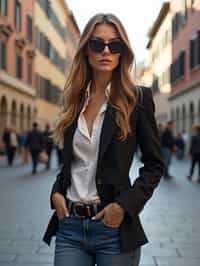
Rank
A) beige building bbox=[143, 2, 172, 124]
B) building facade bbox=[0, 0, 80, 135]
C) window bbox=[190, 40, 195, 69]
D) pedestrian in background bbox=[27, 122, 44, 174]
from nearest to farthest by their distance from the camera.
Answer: pedestrian in background bbox=[27, 122, 44, 174], building facade bbox=[0, 0, 80, 135], window bbox=[190, 40, 195, 69], beige building bbox=[143, 2, 172, 124]

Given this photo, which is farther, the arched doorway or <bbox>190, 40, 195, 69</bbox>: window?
<bbox>190, 40, 195, 69</bbox>: window

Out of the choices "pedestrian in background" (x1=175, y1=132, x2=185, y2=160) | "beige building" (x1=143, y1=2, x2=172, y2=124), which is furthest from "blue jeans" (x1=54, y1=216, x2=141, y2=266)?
"beige building" (x1=143, y1=2, x2=172, y2=124)

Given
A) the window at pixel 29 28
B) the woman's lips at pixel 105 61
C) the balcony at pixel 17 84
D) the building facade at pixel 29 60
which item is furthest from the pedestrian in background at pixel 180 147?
the woman's lips at pixel 105 61

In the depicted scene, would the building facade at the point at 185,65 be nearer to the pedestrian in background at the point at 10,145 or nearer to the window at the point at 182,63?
the window at the point at 182,63

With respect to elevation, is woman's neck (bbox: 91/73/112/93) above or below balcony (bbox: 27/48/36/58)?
below

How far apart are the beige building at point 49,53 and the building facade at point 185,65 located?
951 centimetres

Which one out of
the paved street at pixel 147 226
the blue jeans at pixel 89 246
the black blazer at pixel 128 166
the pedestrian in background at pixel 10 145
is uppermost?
the black blazer at pixel 128 166

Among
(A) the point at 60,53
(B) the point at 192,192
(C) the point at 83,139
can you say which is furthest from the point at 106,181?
(A) the point at 60,53

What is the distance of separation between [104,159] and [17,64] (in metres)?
37.0

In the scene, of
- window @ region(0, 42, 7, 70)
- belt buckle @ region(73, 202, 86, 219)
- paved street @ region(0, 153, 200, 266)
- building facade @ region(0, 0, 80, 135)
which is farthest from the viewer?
building facade @ region(0, 0, 80, 135)

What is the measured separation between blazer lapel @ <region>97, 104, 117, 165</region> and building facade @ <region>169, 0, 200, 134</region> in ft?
105

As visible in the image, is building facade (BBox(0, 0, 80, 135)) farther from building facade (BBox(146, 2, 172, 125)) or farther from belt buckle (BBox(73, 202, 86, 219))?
belt buckle (BBox(73, 202, 86, 219))

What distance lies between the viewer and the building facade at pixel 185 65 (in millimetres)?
34875

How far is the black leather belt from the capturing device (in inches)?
95.9
